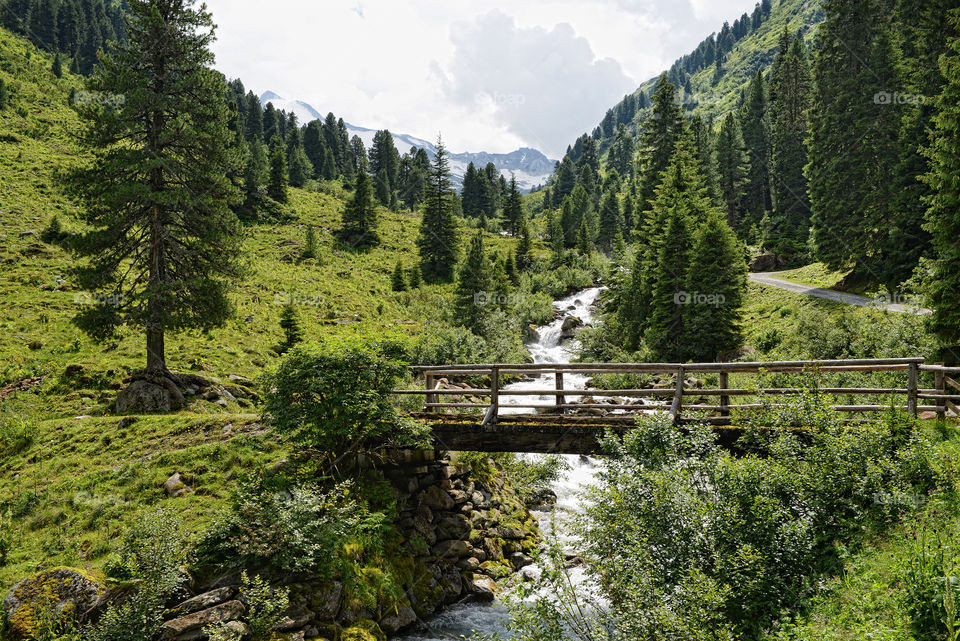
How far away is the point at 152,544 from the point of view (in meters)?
9.39

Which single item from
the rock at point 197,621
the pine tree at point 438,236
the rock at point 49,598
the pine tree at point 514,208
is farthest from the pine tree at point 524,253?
the rock at point 49,598

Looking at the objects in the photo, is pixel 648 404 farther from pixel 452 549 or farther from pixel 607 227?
pixel 607 227

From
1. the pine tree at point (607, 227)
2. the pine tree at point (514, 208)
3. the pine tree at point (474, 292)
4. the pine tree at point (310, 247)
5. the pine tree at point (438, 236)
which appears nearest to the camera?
the pine tree at point (474, 292)

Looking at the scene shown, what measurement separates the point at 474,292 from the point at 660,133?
2000 centimetres

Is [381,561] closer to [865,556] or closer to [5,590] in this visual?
[5,590]

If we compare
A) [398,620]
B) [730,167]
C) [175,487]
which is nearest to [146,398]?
[175,487]

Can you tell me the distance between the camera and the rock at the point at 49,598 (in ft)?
26.7

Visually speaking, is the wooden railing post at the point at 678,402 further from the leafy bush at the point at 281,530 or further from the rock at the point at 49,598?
the rock at the point at 49,598

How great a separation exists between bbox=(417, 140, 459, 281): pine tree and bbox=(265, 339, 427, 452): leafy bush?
146ft

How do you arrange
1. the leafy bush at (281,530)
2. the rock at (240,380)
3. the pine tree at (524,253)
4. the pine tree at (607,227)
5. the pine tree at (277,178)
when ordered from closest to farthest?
the leafy bush at (281,530)
the rock at (240,380)
the pine tree at (524,253)
the pine tree at (277,178)
the pine tree at (607,227)

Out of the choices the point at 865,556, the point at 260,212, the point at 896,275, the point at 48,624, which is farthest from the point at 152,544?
the point at 260,212

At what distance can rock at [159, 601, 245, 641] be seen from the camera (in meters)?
8.23

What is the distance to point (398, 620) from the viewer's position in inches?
440

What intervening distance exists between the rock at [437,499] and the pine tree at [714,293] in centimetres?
1819
